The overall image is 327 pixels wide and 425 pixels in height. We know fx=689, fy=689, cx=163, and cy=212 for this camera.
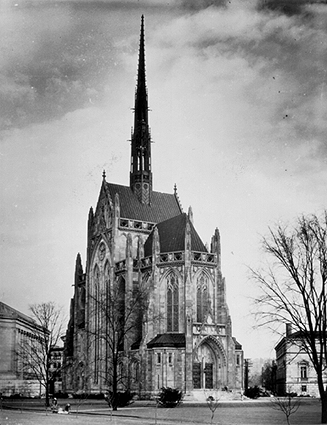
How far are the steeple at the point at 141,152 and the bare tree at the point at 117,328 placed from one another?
1528 cm

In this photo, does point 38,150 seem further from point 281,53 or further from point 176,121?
point 281,53

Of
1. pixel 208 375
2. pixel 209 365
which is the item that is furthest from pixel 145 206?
pixel 208 375

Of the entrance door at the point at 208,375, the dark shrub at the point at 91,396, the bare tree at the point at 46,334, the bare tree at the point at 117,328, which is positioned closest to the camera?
the bare tree at the point at 46,334

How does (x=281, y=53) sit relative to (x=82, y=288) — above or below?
above

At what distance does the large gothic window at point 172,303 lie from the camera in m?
79.2

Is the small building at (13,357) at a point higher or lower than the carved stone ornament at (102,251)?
lower

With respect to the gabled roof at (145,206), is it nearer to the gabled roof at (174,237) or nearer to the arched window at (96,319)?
the gabled roof at (174,237)

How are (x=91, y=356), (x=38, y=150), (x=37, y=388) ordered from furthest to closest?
(x=37, y=388), (x=91, y=356), (x=38, y=150)

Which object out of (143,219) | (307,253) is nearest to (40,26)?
(307,253)

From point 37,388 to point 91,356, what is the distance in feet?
79.3

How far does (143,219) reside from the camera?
297 ft

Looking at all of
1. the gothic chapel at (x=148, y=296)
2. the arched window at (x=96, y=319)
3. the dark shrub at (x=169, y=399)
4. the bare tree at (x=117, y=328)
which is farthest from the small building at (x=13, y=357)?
the dark shrub at (x=169, y=399)

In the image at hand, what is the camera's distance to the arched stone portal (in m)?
74.6

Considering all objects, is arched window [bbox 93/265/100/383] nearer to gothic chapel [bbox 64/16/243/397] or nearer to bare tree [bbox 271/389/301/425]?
gothic chapel [bbox 64/16/243/397]
